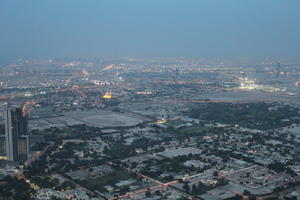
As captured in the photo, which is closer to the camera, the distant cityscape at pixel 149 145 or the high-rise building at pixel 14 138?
the distant cityscape at pixel 149 145

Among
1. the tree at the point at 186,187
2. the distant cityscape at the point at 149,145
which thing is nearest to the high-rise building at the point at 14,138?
the distant cityscape at the point at 149,145

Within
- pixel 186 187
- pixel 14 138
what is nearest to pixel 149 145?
pixel 186 187

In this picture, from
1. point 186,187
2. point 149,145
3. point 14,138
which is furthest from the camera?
point 149,145

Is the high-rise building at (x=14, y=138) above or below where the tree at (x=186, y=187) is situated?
above

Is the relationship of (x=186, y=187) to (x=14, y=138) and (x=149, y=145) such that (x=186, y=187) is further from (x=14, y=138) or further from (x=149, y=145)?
(x=14, y=138)

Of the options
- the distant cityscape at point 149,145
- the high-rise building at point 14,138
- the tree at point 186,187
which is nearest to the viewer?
the tree at point 186,187

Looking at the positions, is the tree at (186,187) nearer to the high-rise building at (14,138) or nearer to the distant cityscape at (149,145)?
the distant cityscape at (149,145)

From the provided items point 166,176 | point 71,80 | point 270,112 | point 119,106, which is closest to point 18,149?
point 166,176
